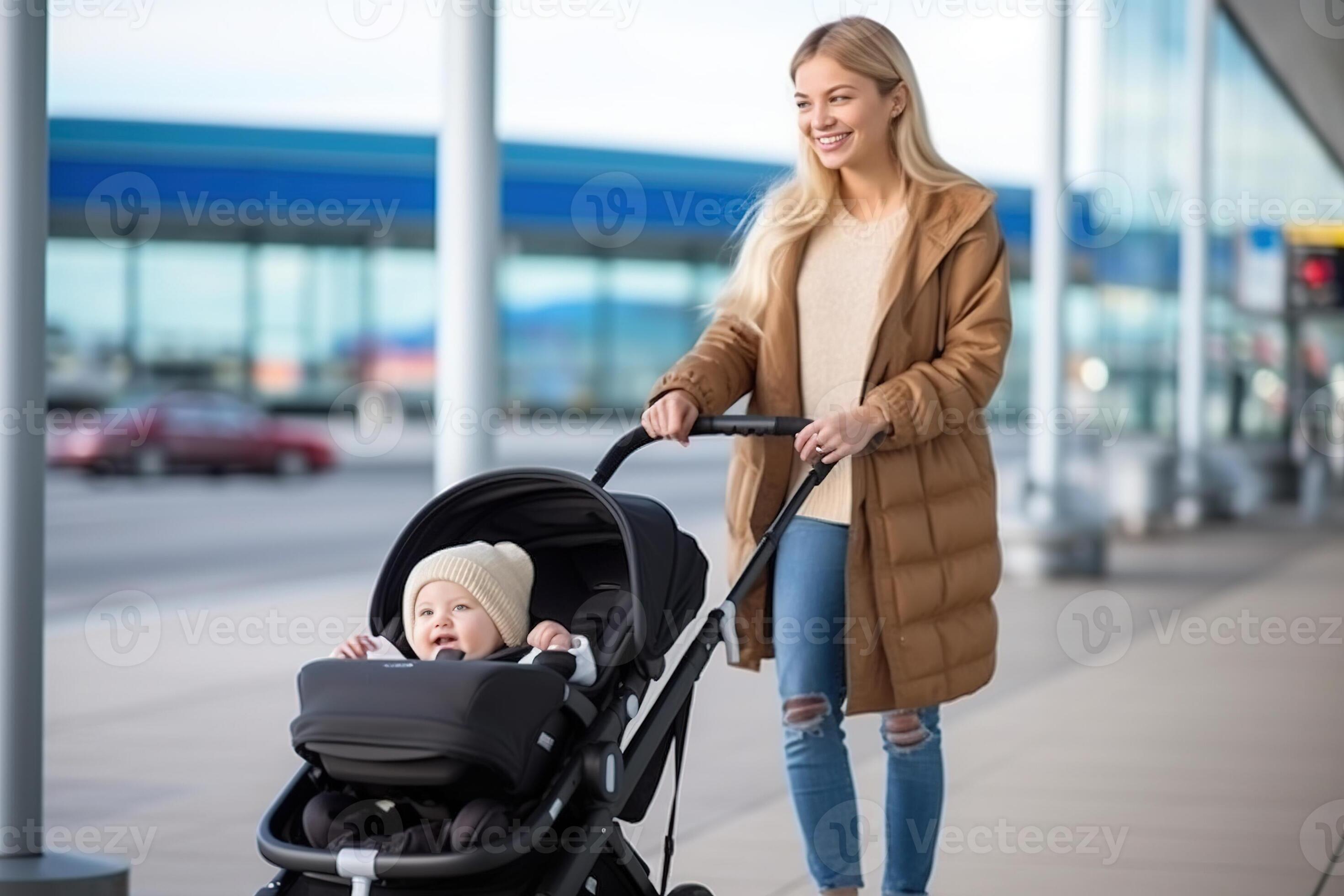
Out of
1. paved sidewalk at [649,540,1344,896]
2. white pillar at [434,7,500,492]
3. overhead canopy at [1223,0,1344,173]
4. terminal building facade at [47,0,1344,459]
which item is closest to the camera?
paved sidewalk at [649,540,1344,896]

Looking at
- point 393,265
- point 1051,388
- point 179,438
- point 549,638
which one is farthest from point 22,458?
point 179,438

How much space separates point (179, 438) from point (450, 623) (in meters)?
20.1

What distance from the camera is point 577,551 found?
10.4 ft

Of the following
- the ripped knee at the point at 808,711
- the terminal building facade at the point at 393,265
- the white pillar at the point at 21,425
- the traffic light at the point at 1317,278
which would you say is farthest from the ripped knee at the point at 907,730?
the terminal building facade at the point at 393,265

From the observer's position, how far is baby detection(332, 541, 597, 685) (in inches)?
110

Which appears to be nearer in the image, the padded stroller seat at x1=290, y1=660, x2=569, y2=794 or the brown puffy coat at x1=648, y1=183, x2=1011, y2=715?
the padded stroller seat at x1=290, y1=660, x2=569, y2=794

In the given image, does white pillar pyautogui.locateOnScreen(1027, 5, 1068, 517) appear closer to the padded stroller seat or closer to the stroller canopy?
the stroller canopy

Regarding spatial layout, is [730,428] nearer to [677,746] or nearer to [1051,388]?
[677,746]

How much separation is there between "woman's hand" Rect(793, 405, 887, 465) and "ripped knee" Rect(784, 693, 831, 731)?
49 cm

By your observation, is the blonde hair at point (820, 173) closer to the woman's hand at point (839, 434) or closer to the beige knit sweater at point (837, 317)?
the beige knit sweater at point (837, 317)

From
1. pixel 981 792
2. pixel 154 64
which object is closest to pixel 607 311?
pixel 154 64

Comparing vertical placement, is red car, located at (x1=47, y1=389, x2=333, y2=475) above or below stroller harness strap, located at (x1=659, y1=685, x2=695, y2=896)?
above

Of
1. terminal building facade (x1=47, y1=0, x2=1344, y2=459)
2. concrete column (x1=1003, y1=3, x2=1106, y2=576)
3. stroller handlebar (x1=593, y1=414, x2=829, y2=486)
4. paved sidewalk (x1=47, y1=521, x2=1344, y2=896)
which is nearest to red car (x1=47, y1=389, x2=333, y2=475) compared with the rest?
terminal building facade (x1=47, y1=0, x2=1344, y2=459)

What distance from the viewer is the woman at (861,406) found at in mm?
3203
